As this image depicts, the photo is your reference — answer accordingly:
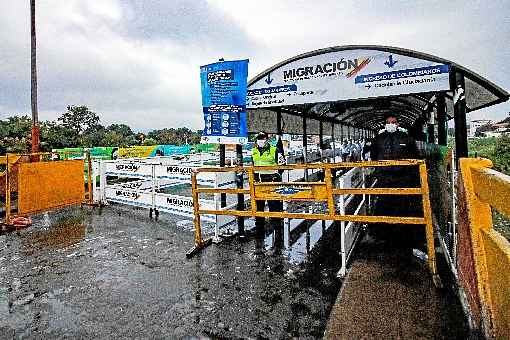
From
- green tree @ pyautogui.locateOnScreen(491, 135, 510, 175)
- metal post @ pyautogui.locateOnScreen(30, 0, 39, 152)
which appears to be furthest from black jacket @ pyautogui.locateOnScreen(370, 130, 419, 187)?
green tree @ pyautogui.locateOnScreen(491, 135, 510, 175)

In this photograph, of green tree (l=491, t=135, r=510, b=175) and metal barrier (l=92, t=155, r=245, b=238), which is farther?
green tree (l=491, t=135, r=510, b=175)

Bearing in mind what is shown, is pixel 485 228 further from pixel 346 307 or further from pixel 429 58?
pixel 429 58

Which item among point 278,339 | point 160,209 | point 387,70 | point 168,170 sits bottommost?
point 278,339

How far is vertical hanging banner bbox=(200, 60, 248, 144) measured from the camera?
5945 millimetres

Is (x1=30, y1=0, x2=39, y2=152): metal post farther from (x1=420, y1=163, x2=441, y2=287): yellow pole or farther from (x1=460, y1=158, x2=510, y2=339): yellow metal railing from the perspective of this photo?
(x1=460, y1=158, x2=510, y2=339): yellow metal railing

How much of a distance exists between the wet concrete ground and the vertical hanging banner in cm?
200

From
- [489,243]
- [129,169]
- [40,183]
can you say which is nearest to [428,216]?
[489,243]

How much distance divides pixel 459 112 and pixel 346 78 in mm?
1966

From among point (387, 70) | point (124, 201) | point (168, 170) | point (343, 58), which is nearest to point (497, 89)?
point (387, 70)

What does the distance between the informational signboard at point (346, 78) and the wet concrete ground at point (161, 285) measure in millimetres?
2723

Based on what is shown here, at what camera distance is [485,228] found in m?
2.42

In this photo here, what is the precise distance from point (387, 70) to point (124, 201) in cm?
746

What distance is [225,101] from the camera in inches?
240

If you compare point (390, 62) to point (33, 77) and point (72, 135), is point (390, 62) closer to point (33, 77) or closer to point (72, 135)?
point (33, 77)
